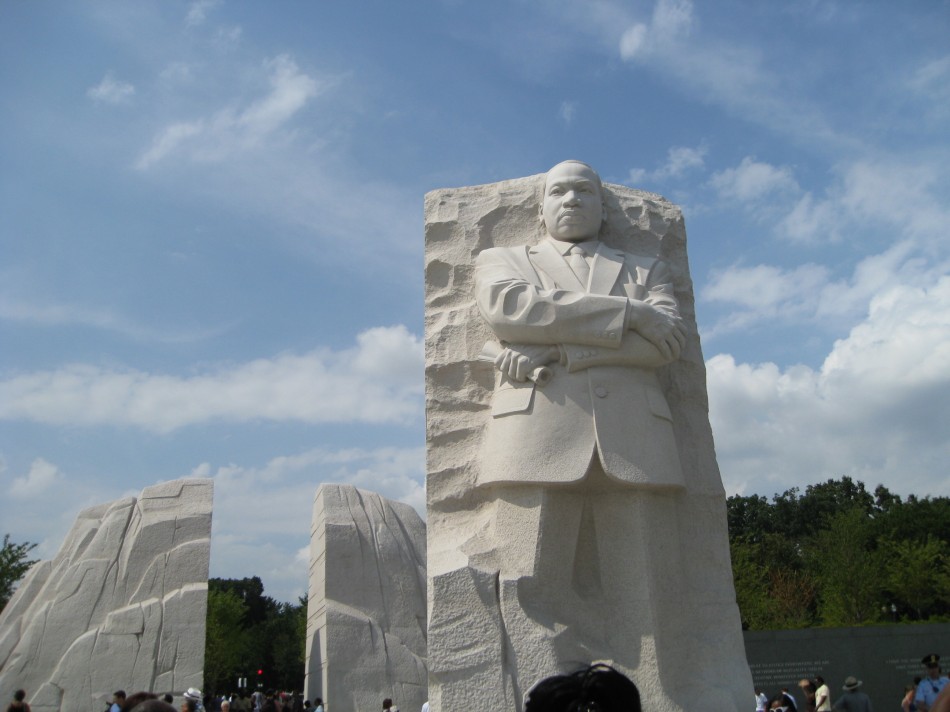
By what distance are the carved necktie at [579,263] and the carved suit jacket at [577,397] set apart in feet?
0.21

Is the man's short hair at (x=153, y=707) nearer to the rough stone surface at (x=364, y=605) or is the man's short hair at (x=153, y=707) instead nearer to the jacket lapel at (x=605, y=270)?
the jacket lapel at (x=605, y=270)

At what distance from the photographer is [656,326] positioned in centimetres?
499

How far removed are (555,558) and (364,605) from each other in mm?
11151

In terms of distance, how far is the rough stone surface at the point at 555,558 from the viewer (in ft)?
15.1

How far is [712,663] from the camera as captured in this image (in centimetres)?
484

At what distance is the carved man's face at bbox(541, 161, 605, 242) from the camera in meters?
5.51

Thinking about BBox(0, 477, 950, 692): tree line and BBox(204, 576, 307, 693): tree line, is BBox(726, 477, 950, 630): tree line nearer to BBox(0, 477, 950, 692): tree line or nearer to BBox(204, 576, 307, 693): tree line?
BBox(0, 477, 950, 692): tree line

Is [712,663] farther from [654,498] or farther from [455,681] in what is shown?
[455,681]

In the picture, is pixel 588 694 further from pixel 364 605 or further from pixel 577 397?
pixel 364 605

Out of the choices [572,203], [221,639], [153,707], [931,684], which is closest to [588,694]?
[153,707]

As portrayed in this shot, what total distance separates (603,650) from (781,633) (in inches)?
378

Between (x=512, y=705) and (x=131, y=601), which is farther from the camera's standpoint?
(x=131, y=601)

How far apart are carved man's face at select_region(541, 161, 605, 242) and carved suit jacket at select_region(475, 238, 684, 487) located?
0.45 metres

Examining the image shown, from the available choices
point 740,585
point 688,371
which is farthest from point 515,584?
point 740,585
